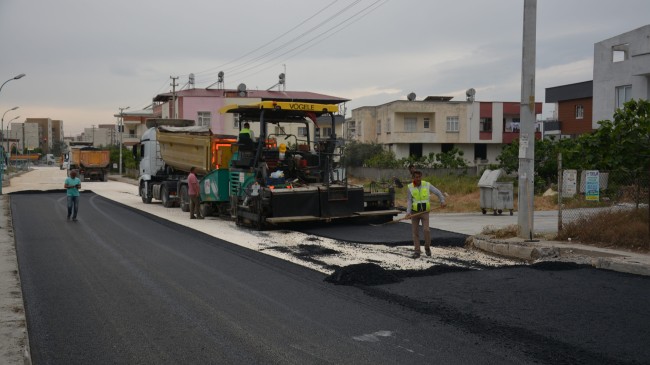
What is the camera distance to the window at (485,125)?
56.1 meters

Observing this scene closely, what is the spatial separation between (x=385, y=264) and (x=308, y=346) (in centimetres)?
475

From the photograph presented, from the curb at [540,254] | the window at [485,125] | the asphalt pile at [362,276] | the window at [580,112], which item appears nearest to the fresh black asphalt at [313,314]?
the asphalt pile at [362,276]

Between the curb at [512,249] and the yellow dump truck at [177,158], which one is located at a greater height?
the yellow dump truck at [177,158]

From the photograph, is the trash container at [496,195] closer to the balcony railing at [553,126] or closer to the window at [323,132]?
the window at [323,132]

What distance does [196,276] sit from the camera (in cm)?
985

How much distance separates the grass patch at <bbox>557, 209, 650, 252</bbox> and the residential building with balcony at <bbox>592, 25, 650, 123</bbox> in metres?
20.4

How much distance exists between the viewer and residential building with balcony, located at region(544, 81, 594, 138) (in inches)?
1766

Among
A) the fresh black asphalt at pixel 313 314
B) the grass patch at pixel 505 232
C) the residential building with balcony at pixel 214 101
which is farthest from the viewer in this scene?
the residential building with balcony at pixel 214 101

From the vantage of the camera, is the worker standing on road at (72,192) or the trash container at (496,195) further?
the trash container at (496,195)

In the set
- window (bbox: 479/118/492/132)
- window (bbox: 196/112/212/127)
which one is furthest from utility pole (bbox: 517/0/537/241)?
window (bbox: 196/112/212/127)

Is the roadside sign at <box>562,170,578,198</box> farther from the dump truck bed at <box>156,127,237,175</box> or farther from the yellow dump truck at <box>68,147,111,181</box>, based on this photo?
the yellow dump truck at <box>68,147,111,181</box>

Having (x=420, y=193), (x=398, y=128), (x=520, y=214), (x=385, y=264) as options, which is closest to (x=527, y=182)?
(x=520, y=214)

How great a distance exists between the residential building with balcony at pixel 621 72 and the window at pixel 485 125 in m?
22.1

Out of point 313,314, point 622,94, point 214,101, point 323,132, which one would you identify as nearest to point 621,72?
point 622,94
